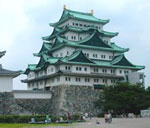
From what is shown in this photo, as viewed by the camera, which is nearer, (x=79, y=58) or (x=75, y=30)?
(x=79, y=58)

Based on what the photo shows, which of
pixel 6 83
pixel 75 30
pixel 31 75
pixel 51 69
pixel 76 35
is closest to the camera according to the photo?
pixel 6 83

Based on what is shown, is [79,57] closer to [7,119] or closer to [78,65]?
[78,65]

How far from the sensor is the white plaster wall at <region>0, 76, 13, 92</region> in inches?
1501

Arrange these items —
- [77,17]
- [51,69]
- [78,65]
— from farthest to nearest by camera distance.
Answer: [77,17] → [51,69] → [78,65]

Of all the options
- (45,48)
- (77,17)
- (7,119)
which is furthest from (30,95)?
(77,17)

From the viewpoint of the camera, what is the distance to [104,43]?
176ft

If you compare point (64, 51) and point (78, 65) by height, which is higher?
point (64, 51)

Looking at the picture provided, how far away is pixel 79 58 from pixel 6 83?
14460 mm

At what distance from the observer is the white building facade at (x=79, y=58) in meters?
47.8

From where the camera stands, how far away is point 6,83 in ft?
126

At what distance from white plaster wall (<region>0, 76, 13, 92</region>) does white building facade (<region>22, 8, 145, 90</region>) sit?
9117mm

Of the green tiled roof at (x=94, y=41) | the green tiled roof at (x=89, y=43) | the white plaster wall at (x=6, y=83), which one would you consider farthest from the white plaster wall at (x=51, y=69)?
the white plaster wall at (x=6, y=83)

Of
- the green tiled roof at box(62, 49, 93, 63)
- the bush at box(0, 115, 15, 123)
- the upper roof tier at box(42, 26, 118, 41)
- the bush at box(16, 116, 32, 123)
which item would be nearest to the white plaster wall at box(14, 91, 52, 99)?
the green tiled roof at box(62, 49, 93, 63)

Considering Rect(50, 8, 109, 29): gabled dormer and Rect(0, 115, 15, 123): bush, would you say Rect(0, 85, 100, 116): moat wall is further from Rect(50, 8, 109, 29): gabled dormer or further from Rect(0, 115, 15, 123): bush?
Rect(50, 8, 109, 29): gabled dormer
